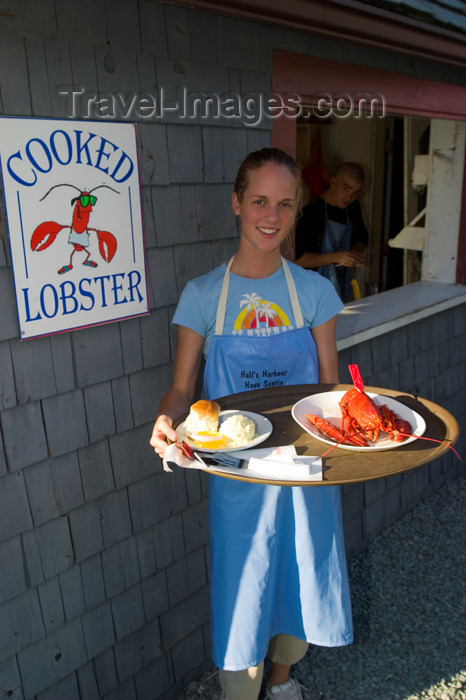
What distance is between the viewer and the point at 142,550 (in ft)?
8.54

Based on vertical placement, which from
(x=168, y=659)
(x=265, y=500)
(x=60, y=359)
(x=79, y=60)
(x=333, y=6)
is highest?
(x=333, y=6)

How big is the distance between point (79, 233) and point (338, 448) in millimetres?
1203

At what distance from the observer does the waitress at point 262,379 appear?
6.82ft

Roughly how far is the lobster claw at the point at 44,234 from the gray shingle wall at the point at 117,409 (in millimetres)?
106

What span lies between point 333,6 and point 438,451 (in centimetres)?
171

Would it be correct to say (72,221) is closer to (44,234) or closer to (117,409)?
(44,234)

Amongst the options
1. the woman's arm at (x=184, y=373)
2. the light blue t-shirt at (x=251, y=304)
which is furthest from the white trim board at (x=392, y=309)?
the woman's arm at (x=184, y=373)

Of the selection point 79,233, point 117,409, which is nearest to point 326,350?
point 117,409

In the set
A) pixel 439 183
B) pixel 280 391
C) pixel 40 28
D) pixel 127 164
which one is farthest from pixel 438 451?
pixel 439 183

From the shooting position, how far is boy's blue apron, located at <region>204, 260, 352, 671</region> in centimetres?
212

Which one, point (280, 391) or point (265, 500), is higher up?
point (280, 391)

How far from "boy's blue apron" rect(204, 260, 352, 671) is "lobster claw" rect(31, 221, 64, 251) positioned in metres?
0.64

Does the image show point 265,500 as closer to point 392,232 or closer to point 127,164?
point 127,164

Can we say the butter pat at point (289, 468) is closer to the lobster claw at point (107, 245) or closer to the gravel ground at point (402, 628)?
the lobster claw at point (107, 245)
